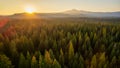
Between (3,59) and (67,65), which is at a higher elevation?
(3,59)

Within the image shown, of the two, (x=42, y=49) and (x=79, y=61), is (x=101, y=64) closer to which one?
(x=79, y=61)

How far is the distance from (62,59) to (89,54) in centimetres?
337

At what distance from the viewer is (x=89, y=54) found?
18047mm

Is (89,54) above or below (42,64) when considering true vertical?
below

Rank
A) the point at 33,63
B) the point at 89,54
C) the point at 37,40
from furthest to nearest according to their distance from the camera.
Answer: the point at 37,40, the point at 89,54, the point at 33,63

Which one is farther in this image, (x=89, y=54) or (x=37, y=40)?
(x=37, y=40)

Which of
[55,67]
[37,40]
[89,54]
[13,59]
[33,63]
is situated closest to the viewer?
[55,67]

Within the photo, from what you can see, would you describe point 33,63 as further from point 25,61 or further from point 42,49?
point 42,49

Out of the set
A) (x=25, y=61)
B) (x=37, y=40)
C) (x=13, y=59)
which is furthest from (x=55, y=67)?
(x=37, y=40)

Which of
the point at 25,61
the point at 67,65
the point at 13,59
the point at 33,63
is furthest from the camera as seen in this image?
the point at 13,59

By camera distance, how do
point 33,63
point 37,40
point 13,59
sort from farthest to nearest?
point 37,40 < point 13,59 < point 33,63

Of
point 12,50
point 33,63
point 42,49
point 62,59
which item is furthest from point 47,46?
point 33,63

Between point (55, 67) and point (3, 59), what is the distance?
11.8 feet

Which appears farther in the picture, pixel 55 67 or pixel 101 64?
pixel 101 64
